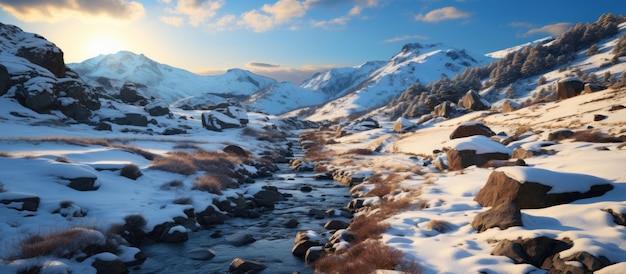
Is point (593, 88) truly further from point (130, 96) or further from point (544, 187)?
point (130, 96)

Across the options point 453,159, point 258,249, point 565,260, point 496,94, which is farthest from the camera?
point 496,94

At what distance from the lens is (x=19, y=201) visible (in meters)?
14.6

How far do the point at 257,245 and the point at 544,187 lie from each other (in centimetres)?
1227

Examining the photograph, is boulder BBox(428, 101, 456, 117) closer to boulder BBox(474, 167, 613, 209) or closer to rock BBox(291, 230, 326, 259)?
boulder BBox(474, 167, 613, 209)

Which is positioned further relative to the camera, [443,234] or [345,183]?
[345,183]

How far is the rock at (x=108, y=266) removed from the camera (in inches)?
465

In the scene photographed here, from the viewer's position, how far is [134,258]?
13.7m

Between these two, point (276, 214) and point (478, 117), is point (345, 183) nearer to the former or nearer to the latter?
point (276, 214)

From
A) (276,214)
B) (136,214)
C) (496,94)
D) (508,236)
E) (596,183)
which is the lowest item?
(276,214)

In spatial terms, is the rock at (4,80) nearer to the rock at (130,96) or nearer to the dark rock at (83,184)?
the rock at (130,96)

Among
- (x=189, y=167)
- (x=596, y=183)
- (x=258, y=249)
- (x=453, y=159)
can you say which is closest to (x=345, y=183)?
(x=453, y=159)

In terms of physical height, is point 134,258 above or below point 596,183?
below

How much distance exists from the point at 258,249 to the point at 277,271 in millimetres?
2875

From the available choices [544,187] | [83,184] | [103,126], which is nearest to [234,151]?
[103,126]
